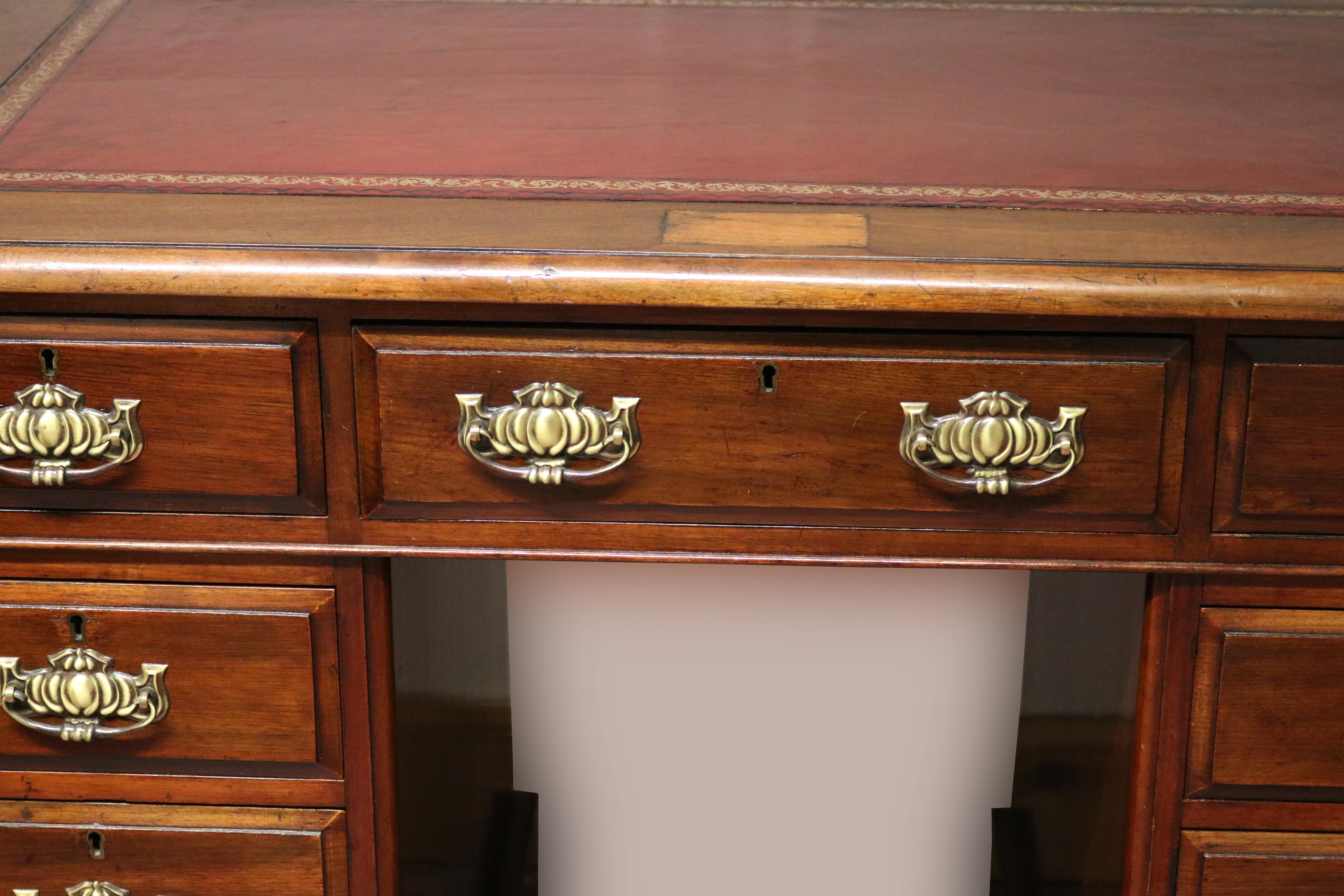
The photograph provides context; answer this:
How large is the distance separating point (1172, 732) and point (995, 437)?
239 millimetres

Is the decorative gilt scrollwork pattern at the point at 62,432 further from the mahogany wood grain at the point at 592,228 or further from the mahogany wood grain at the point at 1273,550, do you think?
the mahogany wood grain at the point at 1273,550

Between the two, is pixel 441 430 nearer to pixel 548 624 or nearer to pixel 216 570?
pixel 216 570

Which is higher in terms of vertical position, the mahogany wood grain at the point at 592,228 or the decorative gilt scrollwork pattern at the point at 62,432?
the mahogany wood grain at the point at 592,228

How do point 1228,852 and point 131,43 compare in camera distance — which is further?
point 131,43

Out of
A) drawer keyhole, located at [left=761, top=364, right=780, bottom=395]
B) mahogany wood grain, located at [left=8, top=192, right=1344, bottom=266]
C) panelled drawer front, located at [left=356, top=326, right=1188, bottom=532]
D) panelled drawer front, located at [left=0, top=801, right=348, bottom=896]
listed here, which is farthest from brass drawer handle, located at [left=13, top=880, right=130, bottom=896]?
drawer keyhole, located at [left=761, top=364, right=780, bottom=395]

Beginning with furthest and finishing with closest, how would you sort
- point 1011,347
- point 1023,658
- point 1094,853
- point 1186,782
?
point 1023,658 < point 1094,853 < point 1186,782 < point 1011,347

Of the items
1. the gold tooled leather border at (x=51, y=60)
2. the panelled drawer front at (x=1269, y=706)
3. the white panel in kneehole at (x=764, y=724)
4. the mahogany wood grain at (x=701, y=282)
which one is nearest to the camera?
the mahogany wood grain at (x=701, y=282)

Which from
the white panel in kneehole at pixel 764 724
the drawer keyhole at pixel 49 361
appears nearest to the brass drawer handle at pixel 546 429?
the drawer keyhole at pixel 49 361

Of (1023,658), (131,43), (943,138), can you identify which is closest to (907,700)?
(1023,658)

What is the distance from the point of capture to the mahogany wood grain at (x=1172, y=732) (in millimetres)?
891

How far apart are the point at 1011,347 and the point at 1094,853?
0.44m

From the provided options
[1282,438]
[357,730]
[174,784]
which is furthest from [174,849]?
[1282,438]

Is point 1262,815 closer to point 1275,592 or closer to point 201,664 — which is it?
point 1275,592

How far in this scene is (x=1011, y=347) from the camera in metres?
0.82
